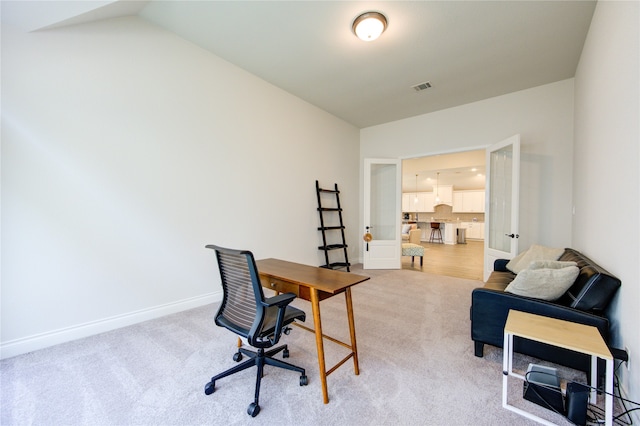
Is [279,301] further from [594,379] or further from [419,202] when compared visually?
[419,202]

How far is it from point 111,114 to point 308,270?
2.46m

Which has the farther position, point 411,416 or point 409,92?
point 409,92

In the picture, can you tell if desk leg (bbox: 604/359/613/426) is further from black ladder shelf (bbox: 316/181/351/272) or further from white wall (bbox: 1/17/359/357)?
black ladder shelf (bbox: 316/181/351/272)

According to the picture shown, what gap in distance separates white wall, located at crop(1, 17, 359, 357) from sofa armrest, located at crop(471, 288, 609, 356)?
2.78m

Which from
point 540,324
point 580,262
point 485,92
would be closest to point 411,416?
point 540,324

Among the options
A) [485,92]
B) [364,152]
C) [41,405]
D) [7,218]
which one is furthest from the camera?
[364,152]

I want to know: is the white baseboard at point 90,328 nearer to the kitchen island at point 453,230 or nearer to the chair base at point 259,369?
the chair base at point 259,369

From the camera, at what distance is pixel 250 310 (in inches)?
63.4

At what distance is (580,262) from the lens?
2301mm

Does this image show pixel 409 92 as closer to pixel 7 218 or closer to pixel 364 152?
pixel 364 152

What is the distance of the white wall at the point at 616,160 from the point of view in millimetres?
1520

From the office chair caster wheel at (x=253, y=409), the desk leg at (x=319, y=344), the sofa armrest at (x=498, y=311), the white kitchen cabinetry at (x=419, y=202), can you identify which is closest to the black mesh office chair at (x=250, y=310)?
the office chair caster wheel at (x=253, y=409)

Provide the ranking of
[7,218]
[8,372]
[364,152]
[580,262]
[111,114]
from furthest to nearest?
[364,152] → [111,114] → [580,262] → [7,218] → [8,372]

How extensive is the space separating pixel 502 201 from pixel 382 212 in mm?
2143
